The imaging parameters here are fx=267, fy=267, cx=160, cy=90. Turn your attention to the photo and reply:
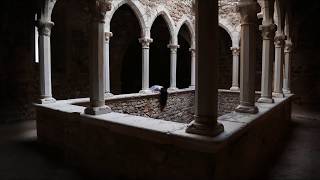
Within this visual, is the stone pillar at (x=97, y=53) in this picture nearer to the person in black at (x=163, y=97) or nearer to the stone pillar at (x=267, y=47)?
the stone pillar at (x=267, y=47)

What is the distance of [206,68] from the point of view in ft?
9.70

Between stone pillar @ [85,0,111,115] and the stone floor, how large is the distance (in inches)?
41.5

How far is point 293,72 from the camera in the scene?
12211 millimetres

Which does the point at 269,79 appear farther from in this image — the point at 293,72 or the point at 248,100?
the point at 293,72

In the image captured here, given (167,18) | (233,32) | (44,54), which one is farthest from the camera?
(233,32)

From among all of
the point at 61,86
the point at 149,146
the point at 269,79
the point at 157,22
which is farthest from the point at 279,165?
the point at 157,22

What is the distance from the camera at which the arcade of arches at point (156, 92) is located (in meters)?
2.98

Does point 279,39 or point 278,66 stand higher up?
point 279,39

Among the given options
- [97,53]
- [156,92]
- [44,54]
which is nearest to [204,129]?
[97,53]

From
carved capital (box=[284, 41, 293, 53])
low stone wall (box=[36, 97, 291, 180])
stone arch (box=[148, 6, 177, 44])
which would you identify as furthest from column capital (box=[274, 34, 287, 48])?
stone arch (box=[148, 6, 177, 44])

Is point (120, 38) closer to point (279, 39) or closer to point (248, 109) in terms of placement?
point (279, 39)

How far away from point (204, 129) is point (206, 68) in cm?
67

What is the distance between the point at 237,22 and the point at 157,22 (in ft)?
12.9

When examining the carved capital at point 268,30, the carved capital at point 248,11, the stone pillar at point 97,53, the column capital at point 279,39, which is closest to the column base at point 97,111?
the stone pillar at point 97,53
